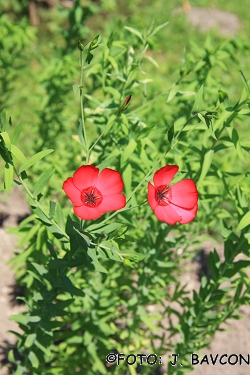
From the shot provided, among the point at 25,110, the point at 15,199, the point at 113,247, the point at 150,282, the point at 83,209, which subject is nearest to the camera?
the point at 83,209

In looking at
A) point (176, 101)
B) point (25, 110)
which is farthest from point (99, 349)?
point (25, 110)

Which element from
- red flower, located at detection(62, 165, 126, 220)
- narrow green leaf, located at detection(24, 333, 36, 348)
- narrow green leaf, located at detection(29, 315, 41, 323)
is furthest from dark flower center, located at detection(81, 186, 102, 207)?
narrow green leaf, located at detection(24, 333, 36, 348)

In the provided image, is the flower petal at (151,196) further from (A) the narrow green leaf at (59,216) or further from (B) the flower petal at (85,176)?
(A) the narrow green leaf at (59,216)

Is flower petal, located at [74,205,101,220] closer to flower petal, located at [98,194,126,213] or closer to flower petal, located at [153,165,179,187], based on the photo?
flower petal, located at [98,194,126,213]

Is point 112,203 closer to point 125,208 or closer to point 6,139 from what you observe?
point 125,208

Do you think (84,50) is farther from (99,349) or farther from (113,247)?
(99,349)

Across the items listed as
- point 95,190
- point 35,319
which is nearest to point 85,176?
point 95,190

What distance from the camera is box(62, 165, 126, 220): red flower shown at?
110 cm

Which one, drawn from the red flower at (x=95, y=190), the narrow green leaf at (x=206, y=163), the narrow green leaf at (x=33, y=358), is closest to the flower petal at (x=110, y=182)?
the red flower at (x=95, y=190)

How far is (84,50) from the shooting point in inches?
45.1

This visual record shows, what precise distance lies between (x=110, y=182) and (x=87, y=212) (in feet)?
0.35

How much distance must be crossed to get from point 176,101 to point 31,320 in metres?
0.99

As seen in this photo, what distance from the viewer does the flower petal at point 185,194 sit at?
45.9 inches

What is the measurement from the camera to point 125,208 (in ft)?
4.06
